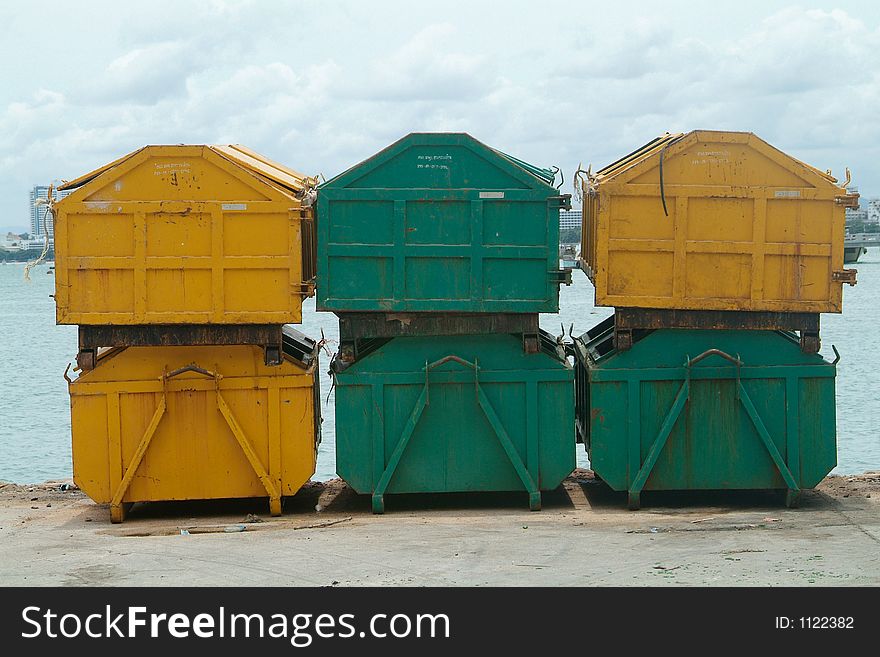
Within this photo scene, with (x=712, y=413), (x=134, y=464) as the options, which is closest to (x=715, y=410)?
(x=712, y=413)

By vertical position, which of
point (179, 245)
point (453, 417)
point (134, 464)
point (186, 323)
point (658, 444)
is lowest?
point (134, 464)

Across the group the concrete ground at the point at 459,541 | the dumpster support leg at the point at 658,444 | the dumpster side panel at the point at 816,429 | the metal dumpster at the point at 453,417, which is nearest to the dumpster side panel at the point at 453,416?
the metal dumpster at the point at 453,417

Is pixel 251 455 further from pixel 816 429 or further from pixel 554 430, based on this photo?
pixel 816 429

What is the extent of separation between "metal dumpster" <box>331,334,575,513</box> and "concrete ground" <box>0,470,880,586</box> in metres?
0.35

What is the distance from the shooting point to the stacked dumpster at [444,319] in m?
9.96

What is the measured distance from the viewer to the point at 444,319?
1017 centimetres

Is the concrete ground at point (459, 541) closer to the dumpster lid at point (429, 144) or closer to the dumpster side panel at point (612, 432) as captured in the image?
the dumpster side panel at point (612, 432)

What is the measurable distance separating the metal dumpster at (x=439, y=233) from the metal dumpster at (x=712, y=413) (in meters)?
1.04

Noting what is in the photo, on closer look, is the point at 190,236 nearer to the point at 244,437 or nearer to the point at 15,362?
the point at 244,437

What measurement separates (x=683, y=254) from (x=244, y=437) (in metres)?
3.95

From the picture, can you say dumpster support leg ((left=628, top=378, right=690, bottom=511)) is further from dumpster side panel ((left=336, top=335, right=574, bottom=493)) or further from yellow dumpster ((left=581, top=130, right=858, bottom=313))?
yellow dumpster ((left=581, top=130, right=858, bottom=313))

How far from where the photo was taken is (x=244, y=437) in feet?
33.4

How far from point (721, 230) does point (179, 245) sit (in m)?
4.45

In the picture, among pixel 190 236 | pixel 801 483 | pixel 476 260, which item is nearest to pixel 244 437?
pixel 190 236
